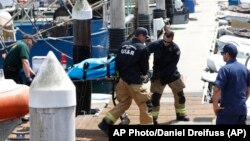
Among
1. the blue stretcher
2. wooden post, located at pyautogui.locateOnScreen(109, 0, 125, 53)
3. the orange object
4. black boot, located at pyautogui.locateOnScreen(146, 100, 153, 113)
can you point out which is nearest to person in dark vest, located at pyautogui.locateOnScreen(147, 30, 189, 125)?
black boot, located at pyautogui.locateOnScreen(146, 100, 153, 113)

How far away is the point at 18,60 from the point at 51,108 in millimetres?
4923

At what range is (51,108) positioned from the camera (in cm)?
540

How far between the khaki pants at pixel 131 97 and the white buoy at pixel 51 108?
2994 millimetres

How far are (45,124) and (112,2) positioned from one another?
30.9 feet

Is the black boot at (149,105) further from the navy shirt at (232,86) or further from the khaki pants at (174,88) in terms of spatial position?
the navy shirt at (232,86)

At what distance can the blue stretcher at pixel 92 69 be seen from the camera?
1041cm

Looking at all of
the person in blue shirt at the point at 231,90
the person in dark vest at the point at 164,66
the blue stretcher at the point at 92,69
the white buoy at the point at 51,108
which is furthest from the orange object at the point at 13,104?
the blue stretcher at the point at 92,69

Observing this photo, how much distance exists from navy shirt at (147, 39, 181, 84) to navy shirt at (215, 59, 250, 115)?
6.48 feet

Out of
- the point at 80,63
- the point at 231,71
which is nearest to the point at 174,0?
the point at 80,63

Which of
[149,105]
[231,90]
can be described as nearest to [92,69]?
[149,105]

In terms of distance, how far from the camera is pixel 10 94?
7242mm

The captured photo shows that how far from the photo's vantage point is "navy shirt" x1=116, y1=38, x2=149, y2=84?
A: 8.47 m

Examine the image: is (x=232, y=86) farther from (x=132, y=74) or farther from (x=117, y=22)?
(x=117, y=22)

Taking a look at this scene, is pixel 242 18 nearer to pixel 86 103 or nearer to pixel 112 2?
pixel 112 2
